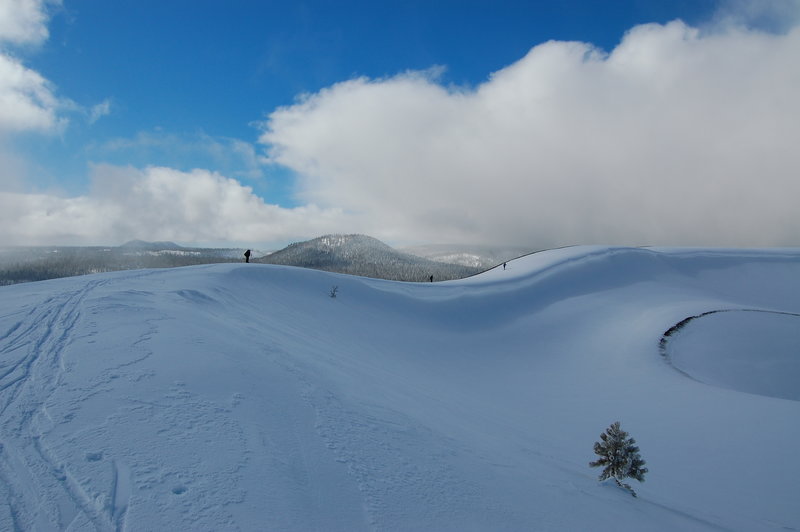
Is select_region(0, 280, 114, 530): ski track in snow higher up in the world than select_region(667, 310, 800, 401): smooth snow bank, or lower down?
higher up

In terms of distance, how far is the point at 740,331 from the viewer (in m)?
22.6

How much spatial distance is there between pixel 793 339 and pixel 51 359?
32408 millimetres

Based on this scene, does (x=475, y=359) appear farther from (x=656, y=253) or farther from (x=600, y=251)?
(x=656, y=253)

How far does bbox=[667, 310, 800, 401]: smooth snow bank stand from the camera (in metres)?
18.4

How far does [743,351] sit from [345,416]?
2478cm

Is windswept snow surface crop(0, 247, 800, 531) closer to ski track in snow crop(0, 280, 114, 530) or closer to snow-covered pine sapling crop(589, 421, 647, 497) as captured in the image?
ski track in snow crop(0, 280, 114, 530)

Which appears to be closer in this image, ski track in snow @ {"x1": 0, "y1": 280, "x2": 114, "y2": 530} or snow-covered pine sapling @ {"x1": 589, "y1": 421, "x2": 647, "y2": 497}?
ski track in snow @ {"x1": 0, "y1": 280, "x2": 114, "y2": 530}

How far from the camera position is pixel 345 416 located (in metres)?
6.82

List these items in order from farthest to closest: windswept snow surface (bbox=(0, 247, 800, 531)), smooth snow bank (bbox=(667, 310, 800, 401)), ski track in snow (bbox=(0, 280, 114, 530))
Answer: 1. smooth snow bank (bbox=(667, 310, 800, 401))
2. windswept snow surface (bbox=(0, 247, 800, 531))
3. ski track in snow (bbox=(0, 280, 114, 530))

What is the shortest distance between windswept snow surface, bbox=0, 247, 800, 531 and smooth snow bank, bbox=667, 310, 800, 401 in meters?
0.13

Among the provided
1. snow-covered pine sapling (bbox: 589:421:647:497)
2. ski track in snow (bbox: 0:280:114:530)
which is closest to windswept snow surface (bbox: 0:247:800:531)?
ski track in snow (bbox: 0:280:114:530)

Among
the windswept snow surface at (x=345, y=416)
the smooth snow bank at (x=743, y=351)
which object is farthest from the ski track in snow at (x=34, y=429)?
the smooth snow bank at (x=743, y=351)

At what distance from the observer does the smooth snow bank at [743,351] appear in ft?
60.2

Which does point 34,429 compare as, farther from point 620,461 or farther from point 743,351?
point 743,351
